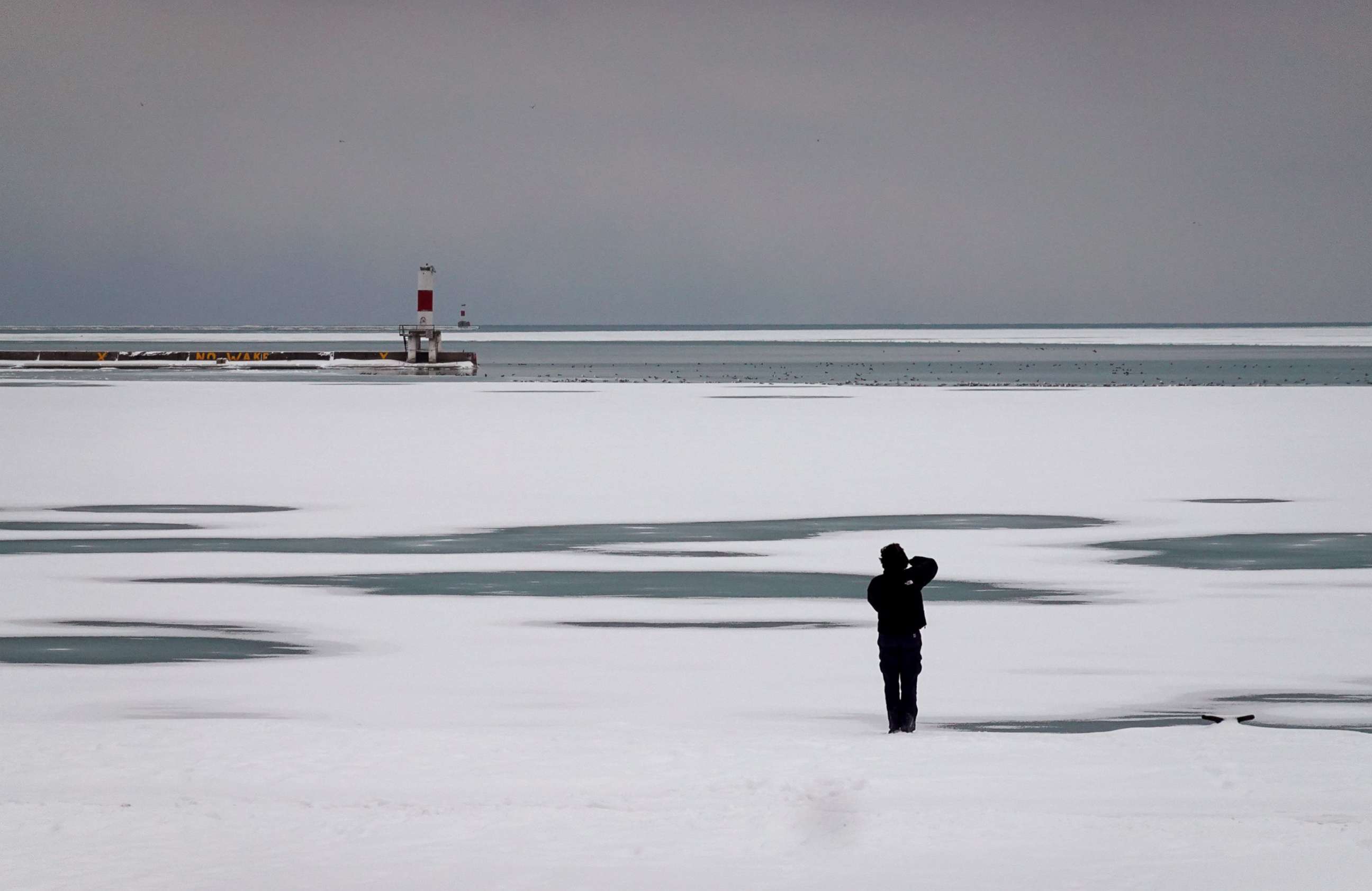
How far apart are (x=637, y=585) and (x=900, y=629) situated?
212 inches

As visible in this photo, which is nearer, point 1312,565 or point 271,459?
point 1312,565

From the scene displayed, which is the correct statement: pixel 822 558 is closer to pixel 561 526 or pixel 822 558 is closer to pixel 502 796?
pixel 561 526

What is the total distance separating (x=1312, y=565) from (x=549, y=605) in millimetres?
6479

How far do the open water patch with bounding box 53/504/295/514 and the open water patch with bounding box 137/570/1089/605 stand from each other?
522 centimetres

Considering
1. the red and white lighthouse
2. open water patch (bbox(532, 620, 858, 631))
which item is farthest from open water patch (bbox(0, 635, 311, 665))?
the red and white lighthouse

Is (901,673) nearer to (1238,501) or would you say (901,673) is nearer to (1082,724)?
(1082,724)

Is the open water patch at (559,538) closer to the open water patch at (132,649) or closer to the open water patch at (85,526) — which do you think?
the open water patch at (85,526)

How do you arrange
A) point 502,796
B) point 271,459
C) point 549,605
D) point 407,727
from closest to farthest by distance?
point 502,796 → point 407,727 → point 549,605 → point 271,459

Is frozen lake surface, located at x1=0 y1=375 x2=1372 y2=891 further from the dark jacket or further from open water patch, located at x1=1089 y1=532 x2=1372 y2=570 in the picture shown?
the dark jacket

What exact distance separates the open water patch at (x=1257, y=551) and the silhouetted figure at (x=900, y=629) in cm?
671

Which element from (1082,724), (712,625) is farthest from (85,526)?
(1082,724)

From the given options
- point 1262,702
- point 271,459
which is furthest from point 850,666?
point 271,459

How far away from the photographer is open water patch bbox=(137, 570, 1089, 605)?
43.0 feet

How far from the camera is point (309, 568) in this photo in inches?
572
